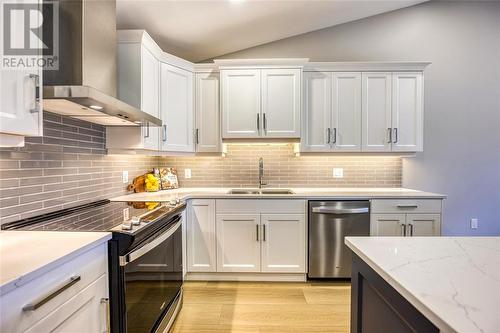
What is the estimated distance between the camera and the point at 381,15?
3.12 m

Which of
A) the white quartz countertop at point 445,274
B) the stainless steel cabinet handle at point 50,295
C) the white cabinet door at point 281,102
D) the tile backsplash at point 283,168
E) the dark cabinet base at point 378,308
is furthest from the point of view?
the tile backsplash at point 283,168

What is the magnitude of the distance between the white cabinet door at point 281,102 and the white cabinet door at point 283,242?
90cm

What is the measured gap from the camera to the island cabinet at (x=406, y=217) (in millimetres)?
2498

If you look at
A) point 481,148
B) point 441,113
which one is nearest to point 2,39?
point 441,113

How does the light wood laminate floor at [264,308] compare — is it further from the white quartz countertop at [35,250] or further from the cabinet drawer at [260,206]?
the white quartz countertop at [35,250]

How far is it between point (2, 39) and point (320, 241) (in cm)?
258

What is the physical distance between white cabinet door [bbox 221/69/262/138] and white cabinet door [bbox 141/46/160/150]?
0.68m

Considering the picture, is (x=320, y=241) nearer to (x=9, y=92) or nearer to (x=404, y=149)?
(x=404, y=149)

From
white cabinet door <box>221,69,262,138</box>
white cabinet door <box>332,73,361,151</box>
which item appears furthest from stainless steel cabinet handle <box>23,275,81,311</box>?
white cabinet door <box>332,73,361,151</box>

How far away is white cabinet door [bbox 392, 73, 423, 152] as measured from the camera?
2.78 m

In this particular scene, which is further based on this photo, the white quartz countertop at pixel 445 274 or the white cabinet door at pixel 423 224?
the white cabinet door at pixel 423 224

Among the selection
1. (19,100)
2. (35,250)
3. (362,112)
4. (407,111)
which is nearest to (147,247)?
(35,250)

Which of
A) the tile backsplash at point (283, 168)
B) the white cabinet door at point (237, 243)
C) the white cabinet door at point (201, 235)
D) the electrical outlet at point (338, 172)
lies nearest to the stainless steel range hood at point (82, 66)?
the white cabinet door at point (201, 235)

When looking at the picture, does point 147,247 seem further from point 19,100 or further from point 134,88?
point 134,88
